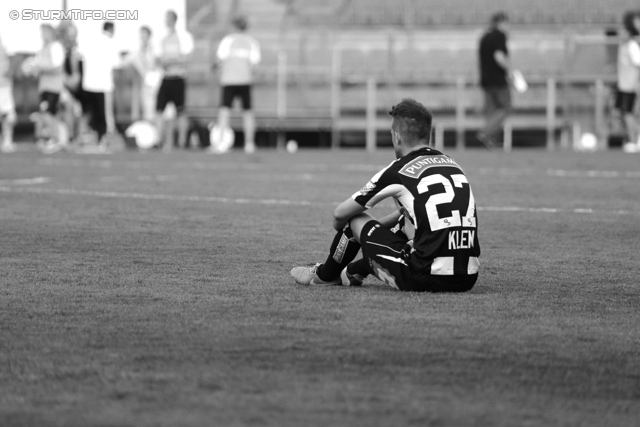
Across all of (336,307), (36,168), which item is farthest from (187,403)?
(36,168)

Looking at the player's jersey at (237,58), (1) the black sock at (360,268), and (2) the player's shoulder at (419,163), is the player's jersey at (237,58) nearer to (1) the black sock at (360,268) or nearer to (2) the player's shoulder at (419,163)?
(1) the black sock at (360,268)

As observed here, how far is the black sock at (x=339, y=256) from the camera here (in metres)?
6.20

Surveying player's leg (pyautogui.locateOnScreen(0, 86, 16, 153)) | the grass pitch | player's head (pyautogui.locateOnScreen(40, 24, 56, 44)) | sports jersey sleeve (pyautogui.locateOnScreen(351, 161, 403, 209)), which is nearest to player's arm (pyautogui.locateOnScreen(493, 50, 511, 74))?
player's head (pyautogui.locateOnScreen(40, 24, 56, 44))

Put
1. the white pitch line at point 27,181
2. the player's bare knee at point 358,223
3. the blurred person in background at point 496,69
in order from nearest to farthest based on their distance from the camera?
the player's bare knee at point 358,223 → the white pitch line at point 27,181 → the blurred person in background at point 496,69

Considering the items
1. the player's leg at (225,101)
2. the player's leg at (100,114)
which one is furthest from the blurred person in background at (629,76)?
the player's leg at (100,114)

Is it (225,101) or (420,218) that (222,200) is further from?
(225,101)

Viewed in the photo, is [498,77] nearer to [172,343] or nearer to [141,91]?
[141,91]

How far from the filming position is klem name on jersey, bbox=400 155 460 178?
590 centimetres

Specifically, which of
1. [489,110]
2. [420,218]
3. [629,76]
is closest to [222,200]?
[420,218]

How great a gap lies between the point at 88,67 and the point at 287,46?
534 cm

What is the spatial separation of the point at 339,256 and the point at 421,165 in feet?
2.12

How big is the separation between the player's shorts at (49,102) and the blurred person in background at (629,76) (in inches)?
389

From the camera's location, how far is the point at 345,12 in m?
26.6

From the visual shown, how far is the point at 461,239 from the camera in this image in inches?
230
